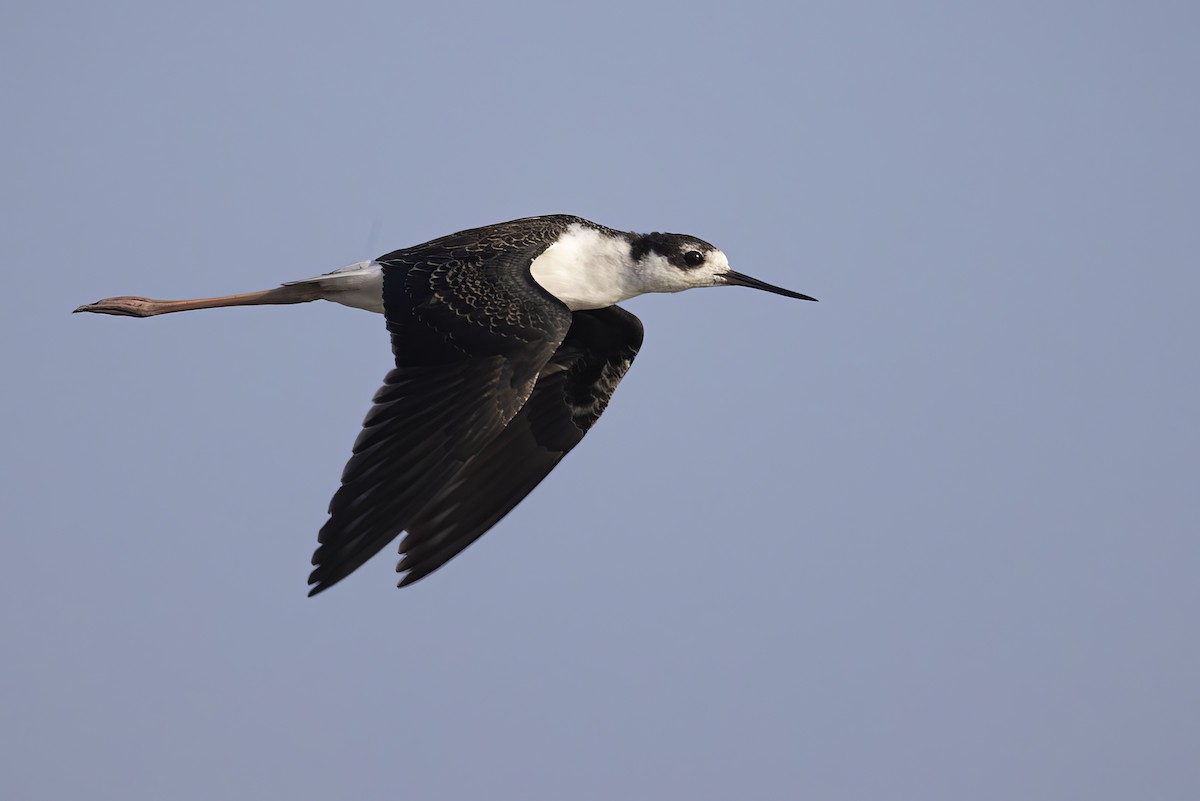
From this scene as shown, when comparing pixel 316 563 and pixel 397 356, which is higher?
pixel 397 356

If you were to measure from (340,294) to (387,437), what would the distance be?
2499mm

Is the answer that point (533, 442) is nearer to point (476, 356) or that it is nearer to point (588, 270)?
point (588, 270)

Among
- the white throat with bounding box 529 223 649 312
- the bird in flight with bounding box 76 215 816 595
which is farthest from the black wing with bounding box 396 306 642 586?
the white throat with bounding box 529 223 649 312

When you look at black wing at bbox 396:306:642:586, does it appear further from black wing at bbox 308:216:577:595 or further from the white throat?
black wing at bbox 308:216:577:595

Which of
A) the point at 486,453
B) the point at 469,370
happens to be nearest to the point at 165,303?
the point at 486,453

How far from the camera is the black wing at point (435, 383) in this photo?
8.03 metres

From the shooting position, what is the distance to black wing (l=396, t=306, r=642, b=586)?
9758 millimetres

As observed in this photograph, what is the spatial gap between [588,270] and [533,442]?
122 centimetres

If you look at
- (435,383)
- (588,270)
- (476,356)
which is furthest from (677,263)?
(435,383)

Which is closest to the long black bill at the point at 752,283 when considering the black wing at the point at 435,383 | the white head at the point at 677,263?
the white head at the point at 677,263

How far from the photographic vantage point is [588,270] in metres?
10.4

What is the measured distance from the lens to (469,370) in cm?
866

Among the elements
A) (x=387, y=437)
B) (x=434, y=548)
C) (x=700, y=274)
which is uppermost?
(x=700, y=274)

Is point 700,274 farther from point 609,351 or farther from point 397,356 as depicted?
point 397,356
